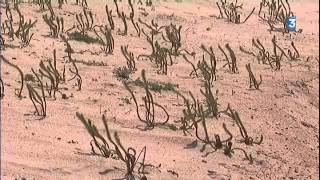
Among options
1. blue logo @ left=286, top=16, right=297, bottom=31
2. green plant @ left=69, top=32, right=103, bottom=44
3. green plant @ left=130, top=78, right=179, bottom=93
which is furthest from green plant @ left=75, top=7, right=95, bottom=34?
blue logo @ left=286, top=16, right=297, bottom=31

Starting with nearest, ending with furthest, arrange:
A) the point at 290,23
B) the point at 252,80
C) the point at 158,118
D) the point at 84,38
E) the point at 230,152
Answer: the point at 230,152 < the point at 158,118 < the point at 252,80 < the point at 84,38 < the point at 290,23

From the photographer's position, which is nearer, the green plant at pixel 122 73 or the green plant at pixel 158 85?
the green plant at pixel 158 85

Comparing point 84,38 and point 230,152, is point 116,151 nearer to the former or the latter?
point 230,152

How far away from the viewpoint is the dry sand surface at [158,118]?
11.3 feet

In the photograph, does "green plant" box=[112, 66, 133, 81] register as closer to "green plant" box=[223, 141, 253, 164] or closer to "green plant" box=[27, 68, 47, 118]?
"green plant" box=[27, 68, 47, 118]

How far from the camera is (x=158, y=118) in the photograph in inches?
169

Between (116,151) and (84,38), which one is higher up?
(84,38)

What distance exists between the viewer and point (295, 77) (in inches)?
221

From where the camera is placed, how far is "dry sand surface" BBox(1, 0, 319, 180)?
3457 millimetres

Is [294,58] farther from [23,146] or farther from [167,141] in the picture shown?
[23,146]

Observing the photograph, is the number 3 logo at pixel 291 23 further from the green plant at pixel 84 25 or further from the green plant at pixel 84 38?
the green plant at pixel 84 38

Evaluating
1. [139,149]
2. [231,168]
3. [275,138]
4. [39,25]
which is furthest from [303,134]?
[39,25]

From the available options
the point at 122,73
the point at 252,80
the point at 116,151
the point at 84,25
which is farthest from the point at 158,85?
the point at 84,25

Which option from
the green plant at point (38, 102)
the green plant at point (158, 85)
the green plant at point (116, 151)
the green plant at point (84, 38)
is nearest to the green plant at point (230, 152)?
the green plant at point (116, 151)
